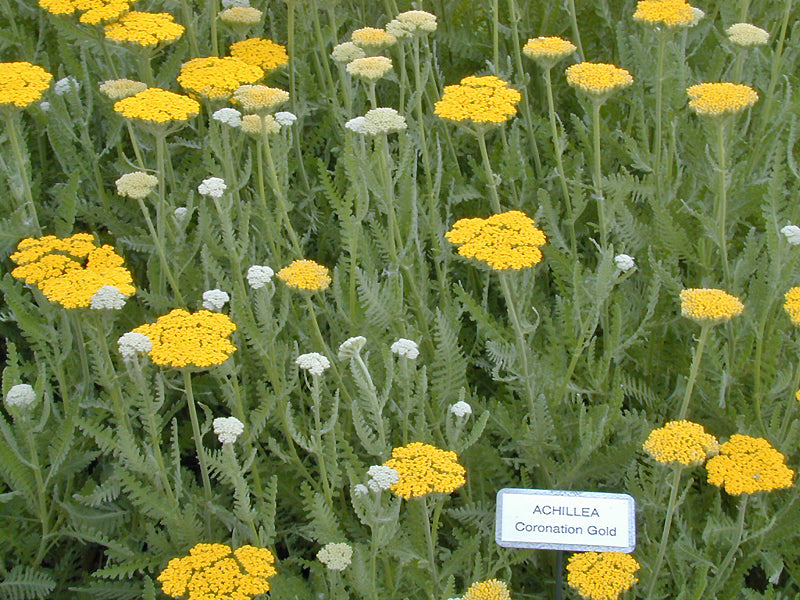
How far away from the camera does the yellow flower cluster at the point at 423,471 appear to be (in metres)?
1.25

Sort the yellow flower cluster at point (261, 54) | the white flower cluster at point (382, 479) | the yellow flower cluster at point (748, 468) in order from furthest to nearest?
the yellow flower cluster at point (261, 54) → the yellow flower cluster at point (748, 468) → the white flower cluster at point (382, 479)

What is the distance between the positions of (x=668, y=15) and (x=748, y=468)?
3.26 feet

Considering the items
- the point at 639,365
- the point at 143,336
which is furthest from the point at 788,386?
the point at 143,336

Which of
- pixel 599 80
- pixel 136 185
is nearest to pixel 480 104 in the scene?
pixel 599 80

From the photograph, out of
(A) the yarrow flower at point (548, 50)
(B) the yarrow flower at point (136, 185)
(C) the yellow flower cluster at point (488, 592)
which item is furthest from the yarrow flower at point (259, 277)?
(A) the yarrow flower at point (548, 50)

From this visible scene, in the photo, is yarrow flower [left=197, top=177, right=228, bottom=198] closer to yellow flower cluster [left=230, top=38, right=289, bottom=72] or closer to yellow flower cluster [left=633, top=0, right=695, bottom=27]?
yellow flower cluster [left=230, top=38, right=289, bottom=72]

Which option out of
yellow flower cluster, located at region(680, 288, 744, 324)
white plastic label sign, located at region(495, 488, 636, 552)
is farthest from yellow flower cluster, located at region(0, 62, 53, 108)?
yellow flower cluster, located at region(680, 288, 744, 324)

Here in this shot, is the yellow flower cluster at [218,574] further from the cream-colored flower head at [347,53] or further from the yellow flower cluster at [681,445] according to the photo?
the cream-colored flower head at [347,53]

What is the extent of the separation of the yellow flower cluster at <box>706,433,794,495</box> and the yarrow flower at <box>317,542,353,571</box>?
590mm

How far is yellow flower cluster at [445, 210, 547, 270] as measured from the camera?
1.43 meters

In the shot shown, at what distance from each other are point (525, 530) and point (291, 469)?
0.55 meters

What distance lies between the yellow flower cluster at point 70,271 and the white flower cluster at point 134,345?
0.15 metres

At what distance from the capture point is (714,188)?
1.99 metres

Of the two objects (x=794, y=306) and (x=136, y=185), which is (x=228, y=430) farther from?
(x=794, y=306)
